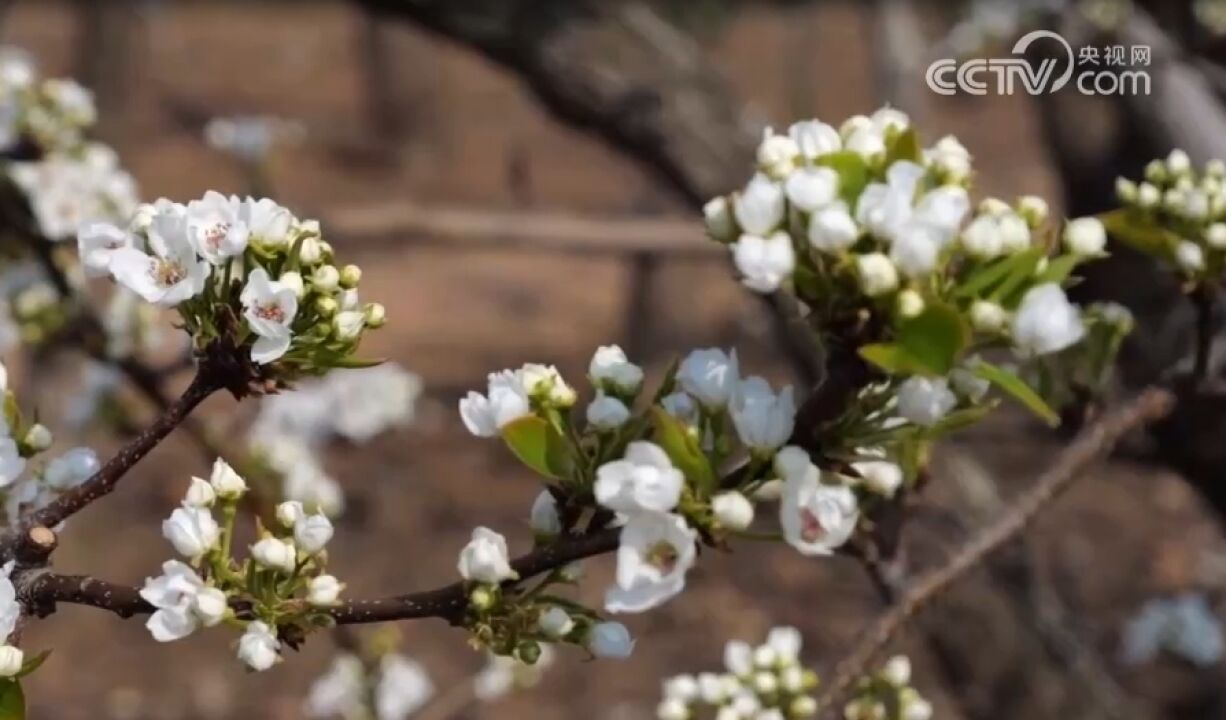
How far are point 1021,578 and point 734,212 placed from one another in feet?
4.72

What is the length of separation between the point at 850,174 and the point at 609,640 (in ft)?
0.89

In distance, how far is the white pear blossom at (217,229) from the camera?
66 cm

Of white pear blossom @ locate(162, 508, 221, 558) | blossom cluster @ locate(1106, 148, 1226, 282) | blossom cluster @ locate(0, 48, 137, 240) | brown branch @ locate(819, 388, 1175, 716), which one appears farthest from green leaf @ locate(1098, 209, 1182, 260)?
blossom cluster @ locate(0, 48, 137, 240)

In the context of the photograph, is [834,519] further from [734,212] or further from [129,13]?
[129,13]

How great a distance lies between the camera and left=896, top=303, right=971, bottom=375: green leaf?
0.58m

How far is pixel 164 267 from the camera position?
0.69 meters

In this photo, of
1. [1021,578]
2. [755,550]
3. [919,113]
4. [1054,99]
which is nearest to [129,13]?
[755,550]

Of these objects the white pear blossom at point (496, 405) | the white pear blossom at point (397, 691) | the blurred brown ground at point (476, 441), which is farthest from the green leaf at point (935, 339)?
the white pear blossom at point (397, 691)

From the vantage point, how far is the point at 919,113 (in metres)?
3.04

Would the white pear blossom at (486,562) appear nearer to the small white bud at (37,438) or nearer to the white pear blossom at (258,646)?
the white pear blossom at (258,646)

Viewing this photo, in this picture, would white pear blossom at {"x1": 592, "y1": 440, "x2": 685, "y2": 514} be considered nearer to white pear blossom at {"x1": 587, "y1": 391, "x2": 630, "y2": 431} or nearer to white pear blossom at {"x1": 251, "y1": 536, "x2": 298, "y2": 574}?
white pear blossom at {"x1": 587, "y1": 391, "x2": 630, "y2": 431}

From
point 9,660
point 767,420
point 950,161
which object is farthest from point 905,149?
point 9,660

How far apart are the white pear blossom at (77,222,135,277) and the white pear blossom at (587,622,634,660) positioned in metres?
0.32

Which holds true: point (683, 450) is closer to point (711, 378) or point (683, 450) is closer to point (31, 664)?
point (711, 378)
